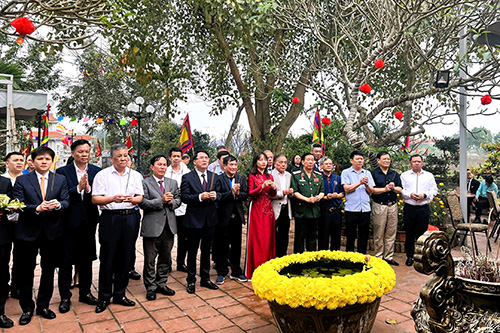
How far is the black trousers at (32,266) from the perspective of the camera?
3713 millimetres

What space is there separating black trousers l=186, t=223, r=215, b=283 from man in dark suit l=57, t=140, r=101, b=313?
1.07 metres

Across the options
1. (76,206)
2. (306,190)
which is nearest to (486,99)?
(306,190)

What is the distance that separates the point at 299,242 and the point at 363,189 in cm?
125

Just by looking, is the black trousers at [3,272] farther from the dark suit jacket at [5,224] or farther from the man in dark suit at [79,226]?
the man in dark suit at [79,226]

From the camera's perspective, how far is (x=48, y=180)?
3.86 metres

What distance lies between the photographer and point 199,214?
4551 mm

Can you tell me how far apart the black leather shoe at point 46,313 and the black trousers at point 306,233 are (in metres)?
2.96

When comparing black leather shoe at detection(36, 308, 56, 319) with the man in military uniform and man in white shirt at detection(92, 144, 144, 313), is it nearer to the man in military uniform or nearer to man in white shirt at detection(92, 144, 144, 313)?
man in white shirt at detection(92, 144, 144, 313)

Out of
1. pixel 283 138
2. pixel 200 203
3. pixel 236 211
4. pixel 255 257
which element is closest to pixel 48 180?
pixel 200 203

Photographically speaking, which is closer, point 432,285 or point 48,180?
point 432,285

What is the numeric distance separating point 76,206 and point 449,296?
3.57 m

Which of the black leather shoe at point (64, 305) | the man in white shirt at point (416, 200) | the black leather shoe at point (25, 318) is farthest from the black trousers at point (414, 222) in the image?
the black leather shoe at point (25, 318)

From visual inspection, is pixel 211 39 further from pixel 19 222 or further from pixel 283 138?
pixel 19 222

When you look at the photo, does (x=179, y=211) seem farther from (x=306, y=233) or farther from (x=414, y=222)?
(x=414, y=222)
